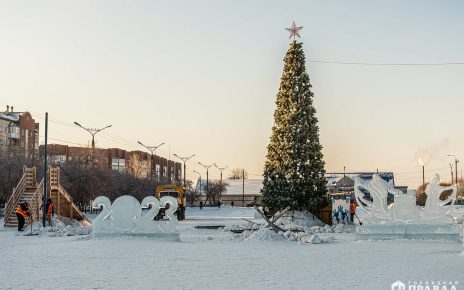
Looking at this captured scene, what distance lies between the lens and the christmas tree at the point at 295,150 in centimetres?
3525

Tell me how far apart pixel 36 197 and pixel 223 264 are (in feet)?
70.9

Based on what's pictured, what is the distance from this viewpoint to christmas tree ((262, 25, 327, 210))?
116 ft

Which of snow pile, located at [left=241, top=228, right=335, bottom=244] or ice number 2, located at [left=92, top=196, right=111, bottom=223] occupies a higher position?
ice number 2, located at [left=92, top=196, right=111, bottom=223]

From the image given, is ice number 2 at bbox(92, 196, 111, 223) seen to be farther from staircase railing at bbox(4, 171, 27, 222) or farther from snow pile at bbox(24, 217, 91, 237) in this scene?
staircase railing at bbox(4, 171, 27, 222)

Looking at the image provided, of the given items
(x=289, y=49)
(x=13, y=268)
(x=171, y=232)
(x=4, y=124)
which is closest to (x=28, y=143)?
(x=4, y=124)

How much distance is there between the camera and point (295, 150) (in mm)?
35188

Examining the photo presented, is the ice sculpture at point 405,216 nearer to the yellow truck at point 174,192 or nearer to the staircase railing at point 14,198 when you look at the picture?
the staircase railing at point 14,198

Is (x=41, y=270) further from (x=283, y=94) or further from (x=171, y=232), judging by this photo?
(x=283, y=94)

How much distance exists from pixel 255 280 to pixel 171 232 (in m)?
12.5

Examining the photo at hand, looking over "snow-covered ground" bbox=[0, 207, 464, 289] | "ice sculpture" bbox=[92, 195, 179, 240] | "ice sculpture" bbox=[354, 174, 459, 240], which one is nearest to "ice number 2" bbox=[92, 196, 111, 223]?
"ice sculpture" bbox=[92, 195, 179, 240]

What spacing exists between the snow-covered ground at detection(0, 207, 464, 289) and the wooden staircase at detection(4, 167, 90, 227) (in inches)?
414

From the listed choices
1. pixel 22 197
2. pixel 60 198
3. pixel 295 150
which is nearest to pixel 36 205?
pixel 22 197

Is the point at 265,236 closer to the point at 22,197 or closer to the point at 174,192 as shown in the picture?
the point at 22,197

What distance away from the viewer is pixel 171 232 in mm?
25938
